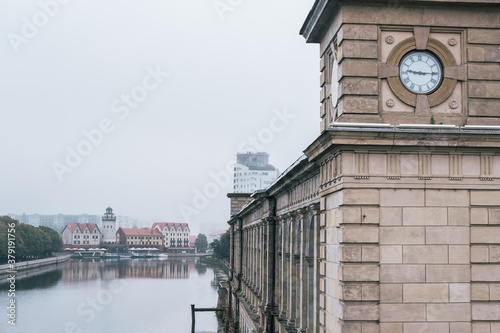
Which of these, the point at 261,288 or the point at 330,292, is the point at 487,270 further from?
the point at 261,288

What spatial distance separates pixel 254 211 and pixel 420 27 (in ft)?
79.2

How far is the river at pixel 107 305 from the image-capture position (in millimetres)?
53719

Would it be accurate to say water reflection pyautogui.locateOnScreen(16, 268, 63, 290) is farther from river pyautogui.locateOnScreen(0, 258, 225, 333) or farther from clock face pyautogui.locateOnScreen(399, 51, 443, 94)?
clock face pyautogui.locateOnScreen(399, 51, 443, 94)

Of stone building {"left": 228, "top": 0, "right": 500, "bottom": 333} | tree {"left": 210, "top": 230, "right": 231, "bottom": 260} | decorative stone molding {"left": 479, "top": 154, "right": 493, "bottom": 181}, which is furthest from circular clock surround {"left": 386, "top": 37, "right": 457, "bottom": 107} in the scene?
tree {"left": 210, "top": 230, "right": 231, "bottom": 260}

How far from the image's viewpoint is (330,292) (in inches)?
598

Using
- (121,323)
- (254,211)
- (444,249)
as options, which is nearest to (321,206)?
(444,249)

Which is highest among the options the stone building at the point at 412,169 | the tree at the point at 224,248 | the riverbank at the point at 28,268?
the stone building at the point at 412,169

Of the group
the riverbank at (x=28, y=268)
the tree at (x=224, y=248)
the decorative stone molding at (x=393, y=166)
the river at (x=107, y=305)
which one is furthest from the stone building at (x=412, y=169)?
the tree at (x=224, y=248)

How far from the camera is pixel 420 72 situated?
15.2 meters

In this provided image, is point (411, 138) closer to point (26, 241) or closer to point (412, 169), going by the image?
point (412, 169)

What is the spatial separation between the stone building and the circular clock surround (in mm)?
22

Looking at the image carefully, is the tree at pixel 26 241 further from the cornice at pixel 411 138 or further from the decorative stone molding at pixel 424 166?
the decorative stone molding at pixel 424 166

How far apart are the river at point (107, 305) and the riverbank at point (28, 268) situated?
4576mm

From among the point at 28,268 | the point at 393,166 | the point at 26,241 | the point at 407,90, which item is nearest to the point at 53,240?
the point at 26,241
